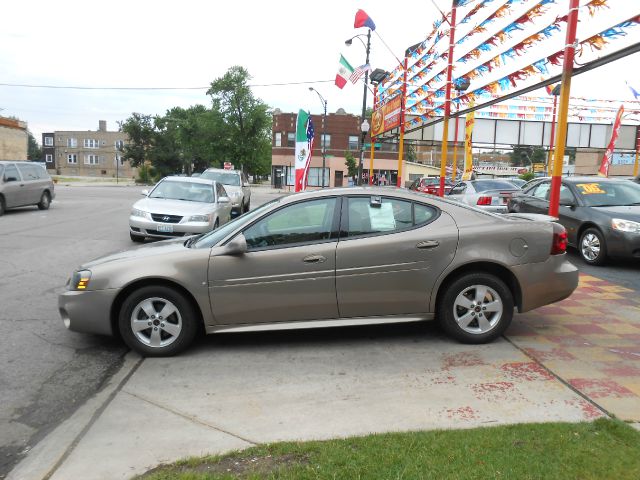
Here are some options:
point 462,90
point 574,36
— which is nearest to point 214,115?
point 462,90

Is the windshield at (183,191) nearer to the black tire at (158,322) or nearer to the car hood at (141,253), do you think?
the car hood at (141,253)

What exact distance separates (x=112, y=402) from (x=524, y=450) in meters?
2.82

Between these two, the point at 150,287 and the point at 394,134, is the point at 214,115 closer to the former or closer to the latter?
the point at 394,134

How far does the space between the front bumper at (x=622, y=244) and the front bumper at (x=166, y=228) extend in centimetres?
748

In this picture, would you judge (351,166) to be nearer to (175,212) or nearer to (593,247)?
(175,212)

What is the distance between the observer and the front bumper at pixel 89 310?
468 cm

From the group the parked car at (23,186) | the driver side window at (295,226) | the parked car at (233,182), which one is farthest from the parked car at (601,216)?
the parked car at (23,186)

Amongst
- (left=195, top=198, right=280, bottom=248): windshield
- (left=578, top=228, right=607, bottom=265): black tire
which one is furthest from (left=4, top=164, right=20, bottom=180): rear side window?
(left=578, top=228, right=607, bottom=265): black tire

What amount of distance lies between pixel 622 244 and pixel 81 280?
809cm

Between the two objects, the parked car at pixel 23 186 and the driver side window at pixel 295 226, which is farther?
the parked car at pixel 23 186

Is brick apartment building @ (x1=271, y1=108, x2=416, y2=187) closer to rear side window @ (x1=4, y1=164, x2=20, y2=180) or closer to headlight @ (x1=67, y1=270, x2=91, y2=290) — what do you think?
rear side window @ (x1=4, y1=164, x2=20, y2=180)

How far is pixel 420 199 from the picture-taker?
5.02 m

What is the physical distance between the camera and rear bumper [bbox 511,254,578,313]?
4.86m

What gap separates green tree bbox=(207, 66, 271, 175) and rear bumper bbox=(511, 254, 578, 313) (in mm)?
63035
